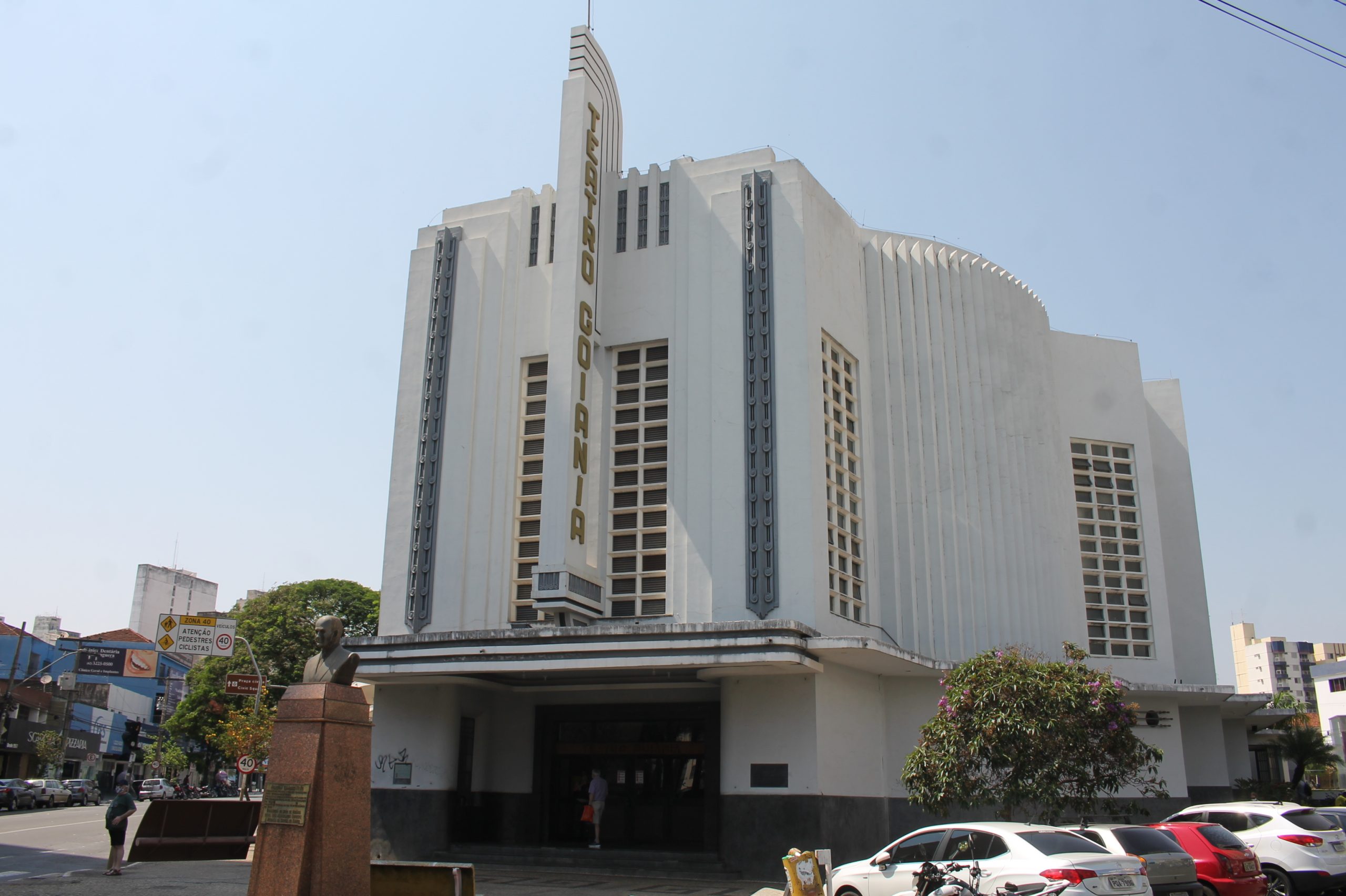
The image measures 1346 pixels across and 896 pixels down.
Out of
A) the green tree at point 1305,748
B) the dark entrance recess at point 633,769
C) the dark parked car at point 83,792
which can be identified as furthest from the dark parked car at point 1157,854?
the dark parked car at point 83,792

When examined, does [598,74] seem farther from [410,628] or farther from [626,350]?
[410,628]

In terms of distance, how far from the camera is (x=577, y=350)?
21.7 meters

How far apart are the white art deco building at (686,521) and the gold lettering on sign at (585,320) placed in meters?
0.08

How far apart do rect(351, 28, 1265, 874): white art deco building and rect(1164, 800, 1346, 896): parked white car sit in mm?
6983

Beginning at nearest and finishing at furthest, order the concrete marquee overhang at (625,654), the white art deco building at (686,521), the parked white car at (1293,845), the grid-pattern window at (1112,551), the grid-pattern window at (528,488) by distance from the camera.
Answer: the parked white car at (1293,845)
the concrete marquee overhang at (625,654)
the white art deco building at (686,521)
the grid-pattern window at (528,488)
the grid-pattern window at (1112,551)

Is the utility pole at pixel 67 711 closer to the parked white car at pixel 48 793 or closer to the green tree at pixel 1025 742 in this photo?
the parked white car at pixel 48 793

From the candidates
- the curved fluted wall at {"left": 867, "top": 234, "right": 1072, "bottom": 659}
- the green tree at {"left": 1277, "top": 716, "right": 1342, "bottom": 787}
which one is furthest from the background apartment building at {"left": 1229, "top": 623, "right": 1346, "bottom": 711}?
the curved fluted wall at {"left": 867, "top": 234, "right": 1072, "bottom": 659}

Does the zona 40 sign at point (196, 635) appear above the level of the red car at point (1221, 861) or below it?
above

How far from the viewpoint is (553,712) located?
2347cm

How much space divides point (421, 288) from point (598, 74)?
21.4 feet

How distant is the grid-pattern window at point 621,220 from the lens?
24.2 meters

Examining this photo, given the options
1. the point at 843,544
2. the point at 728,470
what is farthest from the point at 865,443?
the point at 728,470

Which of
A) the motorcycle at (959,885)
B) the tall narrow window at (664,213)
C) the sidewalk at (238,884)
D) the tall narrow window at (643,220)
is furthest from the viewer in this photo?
the tall narrow window at (643,220)

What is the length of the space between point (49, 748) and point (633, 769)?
1967 inches
